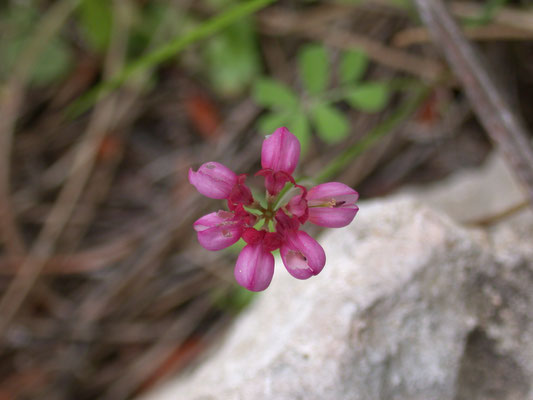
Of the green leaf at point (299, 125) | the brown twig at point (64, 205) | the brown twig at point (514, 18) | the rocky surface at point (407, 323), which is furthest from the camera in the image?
the brown twig at point (64, 205)

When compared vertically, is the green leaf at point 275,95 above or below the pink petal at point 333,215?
below

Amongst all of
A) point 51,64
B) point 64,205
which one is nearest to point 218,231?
point 64,205

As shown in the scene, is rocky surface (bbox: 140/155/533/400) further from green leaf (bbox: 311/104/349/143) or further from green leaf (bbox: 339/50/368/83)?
green leaf (bbox: 339/50/368/83)

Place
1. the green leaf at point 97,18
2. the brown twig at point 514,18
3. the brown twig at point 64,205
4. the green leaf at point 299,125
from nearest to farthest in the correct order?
1. the brown twig at point 514,18
2. the green leaf at point 299,125
3. the brown twig at point 64,205
4. the green leaf at point 97,18

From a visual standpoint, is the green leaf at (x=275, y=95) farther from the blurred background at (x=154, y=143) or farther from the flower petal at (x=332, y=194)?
the flower petal at (x=332, y=194)

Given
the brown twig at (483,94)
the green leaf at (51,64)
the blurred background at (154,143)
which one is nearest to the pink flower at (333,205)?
the brown twig at (483,94)

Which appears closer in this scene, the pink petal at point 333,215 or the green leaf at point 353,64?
the pink petal at point 333,215

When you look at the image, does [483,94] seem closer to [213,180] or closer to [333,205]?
[333,205]
